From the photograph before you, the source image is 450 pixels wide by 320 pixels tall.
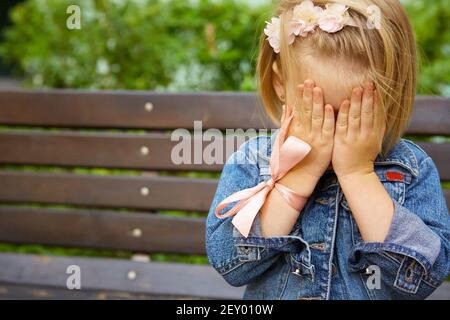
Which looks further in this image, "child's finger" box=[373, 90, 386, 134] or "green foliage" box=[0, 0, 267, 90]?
"green foliage" box=[0, 0, 267, 90]

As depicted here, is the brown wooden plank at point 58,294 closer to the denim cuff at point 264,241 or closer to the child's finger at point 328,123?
the denim cuff at point 264,241

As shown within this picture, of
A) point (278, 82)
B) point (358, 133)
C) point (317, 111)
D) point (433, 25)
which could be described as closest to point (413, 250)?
point (358, 133)

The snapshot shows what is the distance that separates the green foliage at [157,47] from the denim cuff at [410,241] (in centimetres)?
233

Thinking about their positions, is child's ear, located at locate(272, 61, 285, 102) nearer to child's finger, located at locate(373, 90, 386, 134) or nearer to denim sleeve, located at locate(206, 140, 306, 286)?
denim sleeve, located at locate(206, 140, 306, 286)

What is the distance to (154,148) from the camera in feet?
9.36

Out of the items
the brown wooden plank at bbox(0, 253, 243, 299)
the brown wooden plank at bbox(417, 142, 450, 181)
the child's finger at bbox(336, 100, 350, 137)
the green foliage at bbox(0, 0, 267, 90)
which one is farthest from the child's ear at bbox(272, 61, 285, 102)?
the green foliage at bbox(0, 0, 267, 90)

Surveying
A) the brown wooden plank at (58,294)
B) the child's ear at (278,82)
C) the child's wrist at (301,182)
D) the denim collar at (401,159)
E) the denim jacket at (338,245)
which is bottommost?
the brown wooden plank at (58,294)

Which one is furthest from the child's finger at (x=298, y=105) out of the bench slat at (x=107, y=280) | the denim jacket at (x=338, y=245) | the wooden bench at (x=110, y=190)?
the bench slat at (x=107, y=280)

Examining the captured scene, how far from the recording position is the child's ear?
199 cm

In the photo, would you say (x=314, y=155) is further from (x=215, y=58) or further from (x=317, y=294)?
(x=215, y=58)

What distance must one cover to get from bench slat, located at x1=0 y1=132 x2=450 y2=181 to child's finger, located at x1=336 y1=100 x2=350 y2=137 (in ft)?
3.25

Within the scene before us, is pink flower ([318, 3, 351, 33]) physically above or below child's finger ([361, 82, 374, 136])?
above

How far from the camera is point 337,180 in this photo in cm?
200

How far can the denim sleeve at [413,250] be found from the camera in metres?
1.81
